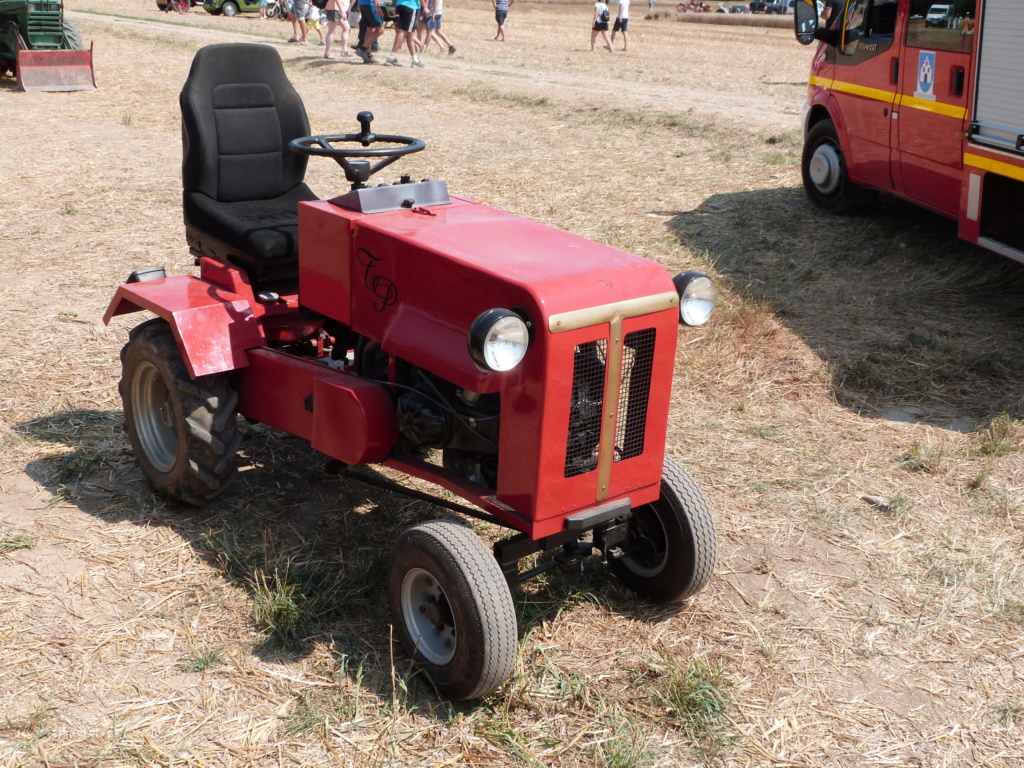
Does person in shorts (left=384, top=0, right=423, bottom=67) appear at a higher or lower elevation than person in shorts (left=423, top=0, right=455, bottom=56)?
lower

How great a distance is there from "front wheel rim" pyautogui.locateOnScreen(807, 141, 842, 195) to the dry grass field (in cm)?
32

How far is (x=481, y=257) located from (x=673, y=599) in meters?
1.43

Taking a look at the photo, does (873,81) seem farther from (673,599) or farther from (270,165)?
(673,599)

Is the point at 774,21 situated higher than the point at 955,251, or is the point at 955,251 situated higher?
the point at 774,21

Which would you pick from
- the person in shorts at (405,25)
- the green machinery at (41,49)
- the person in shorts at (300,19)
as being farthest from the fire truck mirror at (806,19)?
the person in shorts at (300,19)

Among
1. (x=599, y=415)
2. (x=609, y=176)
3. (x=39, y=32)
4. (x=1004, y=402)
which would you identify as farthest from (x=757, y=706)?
(x=39, y=32)

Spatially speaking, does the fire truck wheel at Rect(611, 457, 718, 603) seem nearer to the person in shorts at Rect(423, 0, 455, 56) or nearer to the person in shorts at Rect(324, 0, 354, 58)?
the person in shorts at Rect(324, 0, 354, 58)

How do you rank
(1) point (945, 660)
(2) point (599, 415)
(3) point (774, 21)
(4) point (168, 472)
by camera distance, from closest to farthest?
1. (2) point (599, 415)
2. (1) point (945, 660)
3. (4) point (168, 472)
4. (3) point (774, 21)

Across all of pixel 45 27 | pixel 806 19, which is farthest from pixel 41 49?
pixel 806 19

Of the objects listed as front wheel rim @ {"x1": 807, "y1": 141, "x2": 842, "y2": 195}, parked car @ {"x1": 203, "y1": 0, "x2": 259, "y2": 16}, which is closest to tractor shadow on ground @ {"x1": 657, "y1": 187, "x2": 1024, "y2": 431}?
front wheel rim @ {"x1": 807, "y1": 141, "x2": 842, "y2": 195}

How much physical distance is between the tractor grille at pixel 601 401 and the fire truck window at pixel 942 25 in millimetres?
4276

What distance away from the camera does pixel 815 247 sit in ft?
26.6

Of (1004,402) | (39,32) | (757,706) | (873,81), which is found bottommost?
(757,706)

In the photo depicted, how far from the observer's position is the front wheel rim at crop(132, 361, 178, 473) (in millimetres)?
4449
